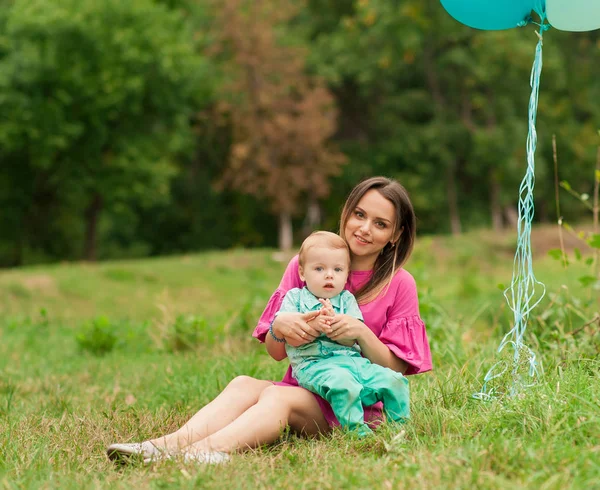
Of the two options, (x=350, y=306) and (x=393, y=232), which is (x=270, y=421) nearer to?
(x=350, y=306)

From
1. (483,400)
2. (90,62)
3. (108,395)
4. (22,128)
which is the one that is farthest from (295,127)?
(483,400)

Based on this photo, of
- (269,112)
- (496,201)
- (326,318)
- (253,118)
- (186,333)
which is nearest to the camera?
(326,318)

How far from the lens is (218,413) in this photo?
3.18 meters

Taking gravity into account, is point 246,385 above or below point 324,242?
below

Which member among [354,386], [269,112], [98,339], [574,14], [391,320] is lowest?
[98,339]

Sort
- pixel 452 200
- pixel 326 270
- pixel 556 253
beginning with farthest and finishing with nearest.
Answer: pixel 452 200
pixel 556 253
pixel 326 270

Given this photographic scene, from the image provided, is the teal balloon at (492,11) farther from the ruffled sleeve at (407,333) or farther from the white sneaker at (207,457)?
the white sneaker at (207,457)

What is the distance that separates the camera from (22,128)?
19.0 meters

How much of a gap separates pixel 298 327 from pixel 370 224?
580mm

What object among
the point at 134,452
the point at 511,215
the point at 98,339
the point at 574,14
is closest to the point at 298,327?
the point at 134,452

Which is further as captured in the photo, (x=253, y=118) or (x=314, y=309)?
(x=253, y=118)

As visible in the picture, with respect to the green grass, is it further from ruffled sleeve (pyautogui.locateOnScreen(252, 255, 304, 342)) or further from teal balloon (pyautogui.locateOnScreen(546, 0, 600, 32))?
teal balloon (pyautogui.locateOnScreen(546, 0, 600, 32))

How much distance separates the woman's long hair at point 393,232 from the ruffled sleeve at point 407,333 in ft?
0.30

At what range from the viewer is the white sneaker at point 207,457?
9.09 ft
